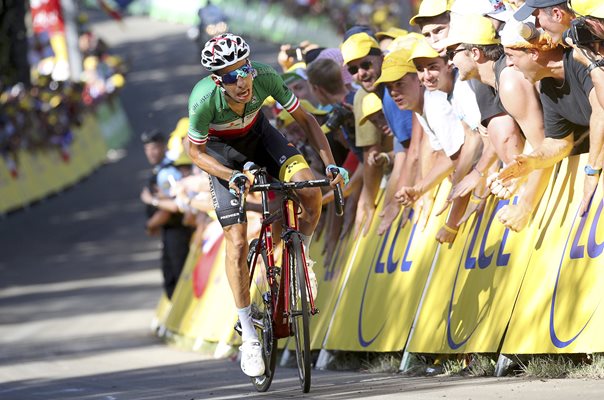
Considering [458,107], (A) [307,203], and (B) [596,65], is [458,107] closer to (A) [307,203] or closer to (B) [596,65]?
(A) [307,203]

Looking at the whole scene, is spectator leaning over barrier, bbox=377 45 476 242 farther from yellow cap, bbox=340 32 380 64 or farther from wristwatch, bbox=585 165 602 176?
wristwatch, bbox=585 165 602 176

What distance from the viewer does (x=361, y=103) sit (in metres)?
11.5

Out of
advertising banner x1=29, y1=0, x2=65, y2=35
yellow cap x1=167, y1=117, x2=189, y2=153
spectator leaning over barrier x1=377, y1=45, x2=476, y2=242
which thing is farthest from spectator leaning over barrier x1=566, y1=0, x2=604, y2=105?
advertising banner x1=29, y1=0, x2=65, y2=35

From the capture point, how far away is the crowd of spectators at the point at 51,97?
33781 mm

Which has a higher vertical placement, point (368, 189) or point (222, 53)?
point (222, 53)

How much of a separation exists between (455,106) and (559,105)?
172 centimetres

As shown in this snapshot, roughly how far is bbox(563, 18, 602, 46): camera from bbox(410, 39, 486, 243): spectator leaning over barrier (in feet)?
7.10

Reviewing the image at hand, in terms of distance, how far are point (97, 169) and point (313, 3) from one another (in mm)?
23500

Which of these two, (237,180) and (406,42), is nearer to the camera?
(237,180)

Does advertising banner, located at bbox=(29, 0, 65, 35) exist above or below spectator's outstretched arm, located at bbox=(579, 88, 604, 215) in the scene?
below

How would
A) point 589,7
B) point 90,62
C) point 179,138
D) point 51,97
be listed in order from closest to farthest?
point 589,7 < point 179,138 < point 51,97 < point 90,62

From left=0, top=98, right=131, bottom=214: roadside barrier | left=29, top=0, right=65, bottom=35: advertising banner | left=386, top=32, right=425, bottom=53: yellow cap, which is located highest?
left=386, top=32, right=425, bottom=53: yellow cap

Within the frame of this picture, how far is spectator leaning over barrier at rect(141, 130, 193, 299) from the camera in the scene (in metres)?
17.3

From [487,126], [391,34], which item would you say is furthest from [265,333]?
[391,34]
